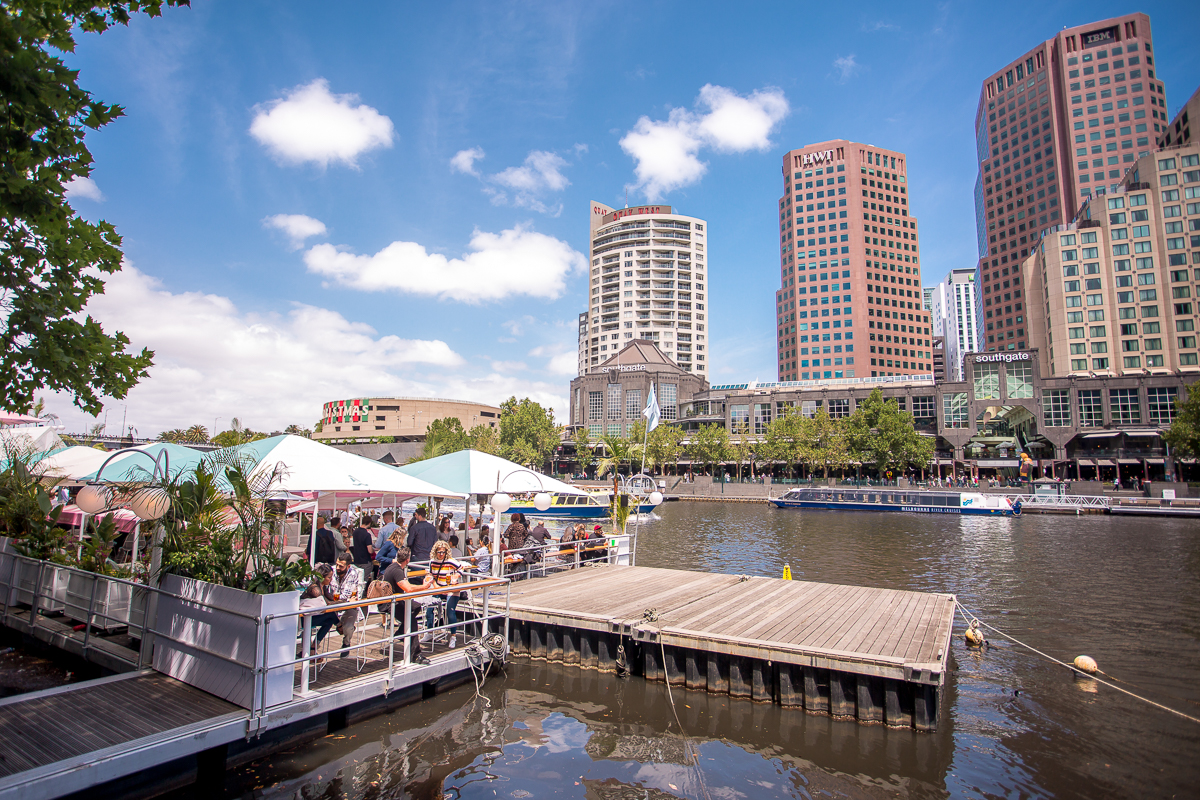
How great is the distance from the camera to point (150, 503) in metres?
8.72

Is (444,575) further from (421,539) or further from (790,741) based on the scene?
(790,741)

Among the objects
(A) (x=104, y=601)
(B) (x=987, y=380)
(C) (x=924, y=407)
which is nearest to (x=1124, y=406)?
(B) (x=987, y=380)

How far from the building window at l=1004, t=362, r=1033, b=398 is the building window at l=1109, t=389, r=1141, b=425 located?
872 cm

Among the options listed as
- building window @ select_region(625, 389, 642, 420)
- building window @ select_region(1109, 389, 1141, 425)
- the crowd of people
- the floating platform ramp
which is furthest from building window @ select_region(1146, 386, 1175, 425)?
the crowd of people

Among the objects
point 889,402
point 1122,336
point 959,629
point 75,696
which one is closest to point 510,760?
point 75,696

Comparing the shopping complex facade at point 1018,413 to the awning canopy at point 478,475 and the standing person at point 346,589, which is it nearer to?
the awning canopy at point 478,475

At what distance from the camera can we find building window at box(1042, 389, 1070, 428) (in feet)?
258

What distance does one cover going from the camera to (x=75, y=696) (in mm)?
7684

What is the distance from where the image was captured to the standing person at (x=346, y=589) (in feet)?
32.0

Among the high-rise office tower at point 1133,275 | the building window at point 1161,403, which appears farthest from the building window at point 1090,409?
the high-rise office tower at point 1133,275

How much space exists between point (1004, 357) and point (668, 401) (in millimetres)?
52478

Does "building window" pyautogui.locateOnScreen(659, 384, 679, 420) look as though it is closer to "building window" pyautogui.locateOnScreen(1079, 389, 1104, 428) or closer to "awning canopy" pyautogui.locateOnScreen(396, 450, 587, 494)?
"building window" pyautogui.locateOnScreen(1079, 389, 1104, 428)

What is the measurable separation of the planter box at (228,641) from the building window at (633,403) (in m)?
103

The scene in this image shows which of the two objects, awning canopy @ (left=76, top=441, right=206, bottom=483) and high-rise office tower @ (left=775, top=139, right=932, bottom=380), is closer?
awning canopy @ (left=76, top=441, right=206, bottom=483)
